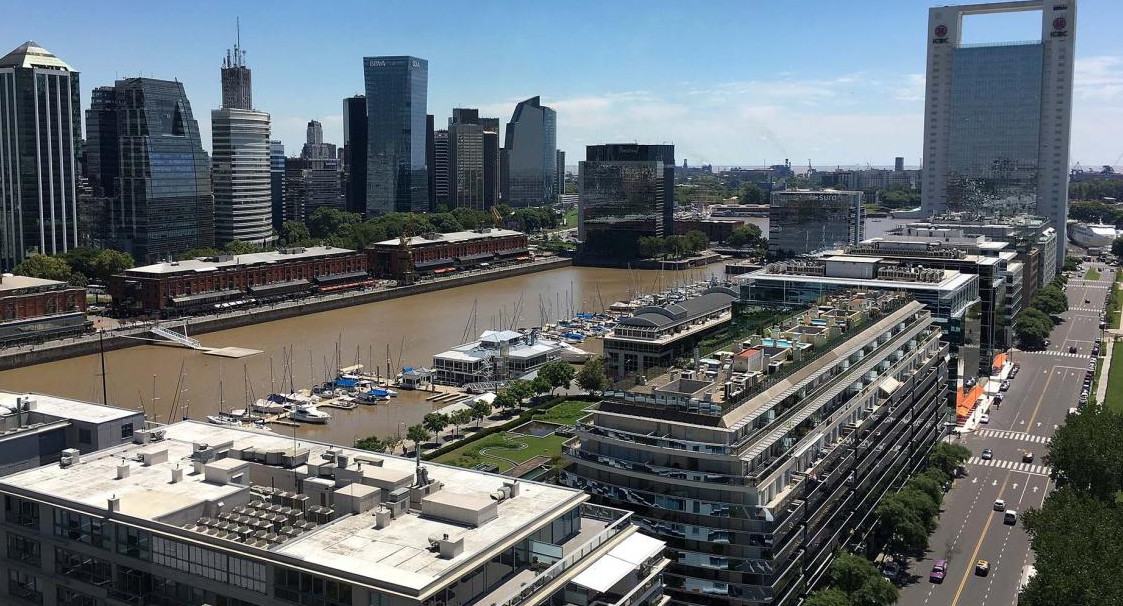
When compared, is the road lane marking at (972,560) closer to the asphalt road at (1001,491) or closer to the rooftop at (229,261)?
the asphalt road at (1001,491)

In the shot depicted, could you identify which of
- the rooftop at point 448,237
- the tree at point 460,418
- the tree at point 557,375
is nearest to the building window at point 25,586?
the tree at point 460,418

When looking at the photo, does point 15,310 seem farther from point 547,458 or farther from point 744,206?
point 744,206

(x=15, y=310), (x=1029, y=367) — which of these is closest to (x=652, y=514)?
(x=1029, y=367)

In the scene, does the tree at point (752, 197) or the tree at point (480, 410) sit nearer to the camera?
the tree at point (480, 410)

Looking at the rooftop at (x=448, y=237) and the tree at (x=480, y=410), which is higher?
the rooftop at (x=448, y=237)

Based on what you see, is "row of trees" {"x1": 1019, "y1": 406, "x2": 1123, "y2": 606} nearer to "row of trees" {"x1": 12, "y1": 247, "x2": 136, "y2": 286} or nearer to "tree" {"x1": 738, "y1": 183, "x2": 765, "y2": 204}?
"row of trees" {"x1": 12, "y1": 247, "x2": 136, "y2": 286}

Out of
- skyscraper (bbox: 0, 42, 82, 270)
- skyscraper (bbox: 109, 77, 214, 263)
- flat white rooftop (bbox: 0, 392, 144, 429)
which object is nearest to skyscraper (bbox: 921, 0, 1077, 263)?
skyscraper (bbox: 109, 77, 214, 263)

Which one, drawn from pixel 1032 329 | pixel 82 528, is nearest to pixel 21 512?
pixel 82 528
